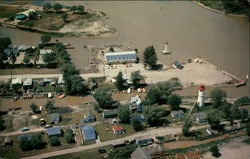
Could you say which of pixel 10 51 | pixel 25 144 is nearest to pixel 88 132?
pixel 25 144

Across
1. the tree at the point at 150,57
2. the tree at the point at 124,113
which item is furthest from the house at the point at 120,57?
the tree at the point at 124,113

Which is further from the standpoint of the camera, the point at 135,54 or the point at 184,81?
the point at 135,54

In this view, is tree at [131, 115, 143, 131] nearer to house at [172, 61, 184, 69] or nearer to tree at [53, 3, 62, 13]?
house at [172, 61, 184, 69]

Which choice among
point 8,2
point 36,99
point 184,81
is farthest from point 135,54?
point 8,2

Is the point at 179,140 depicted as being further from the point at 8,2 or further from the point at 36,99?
the point at 8,2

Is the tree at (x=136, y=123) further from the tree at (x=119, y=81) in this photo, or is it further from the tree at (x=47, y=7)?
the tree at (x=47, y=7)

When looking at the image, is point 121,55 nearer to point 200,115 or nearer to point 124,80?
point 124,80
